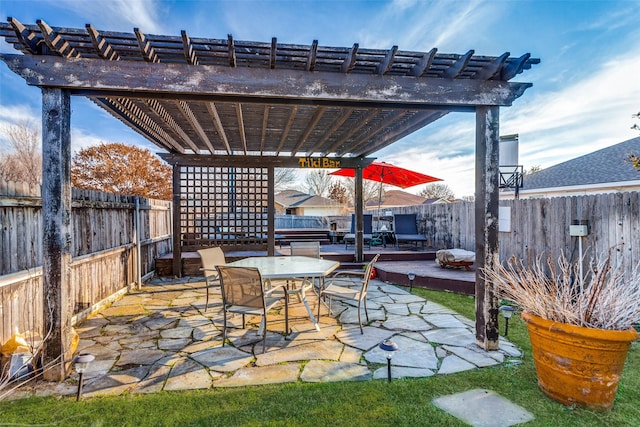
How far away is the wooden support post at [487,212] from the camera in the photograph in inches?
118

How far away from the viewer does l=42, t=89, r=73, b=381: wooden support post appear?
98.0 inches

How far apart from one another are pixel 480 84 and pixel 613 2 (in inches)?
190

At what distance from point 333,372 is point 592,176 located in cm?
1099

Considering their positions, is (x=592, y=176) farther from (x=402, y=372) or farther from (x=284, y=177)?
(x=284, y=177)

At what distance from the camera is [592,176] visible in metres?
9.54

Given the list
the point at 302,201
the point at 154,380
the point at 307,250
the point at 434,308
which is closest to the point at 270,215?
the point at 307,250

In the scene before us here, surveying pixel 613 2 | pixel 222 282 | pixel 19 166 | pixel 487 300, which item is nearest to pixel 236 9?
pixel 222 282

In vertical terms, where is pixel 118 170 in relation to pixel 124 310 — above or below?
above

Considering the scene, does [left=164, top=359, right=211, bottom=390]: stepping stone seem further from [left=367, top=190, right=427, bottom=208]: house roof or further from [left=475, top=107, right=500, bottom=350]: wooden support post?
[left=367, top=190, right=427, bottom=208]: house roof

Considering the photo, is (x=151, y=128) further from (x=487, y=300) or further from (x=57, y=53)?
(x=487, y=300)

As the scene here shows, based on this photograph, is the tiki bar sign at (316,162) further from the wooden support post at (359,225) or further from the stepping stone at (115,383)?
the stepping stone at (115,383)

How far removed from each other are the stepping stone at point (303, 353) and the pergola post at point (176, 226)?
4402mm

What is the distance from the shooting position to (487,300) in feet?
9.91

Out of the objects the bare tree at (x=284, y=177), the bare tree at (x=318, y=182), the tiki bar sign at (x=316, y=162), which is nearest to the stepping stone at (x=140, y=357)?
the tiki bar sign at (x=316, y=162)
